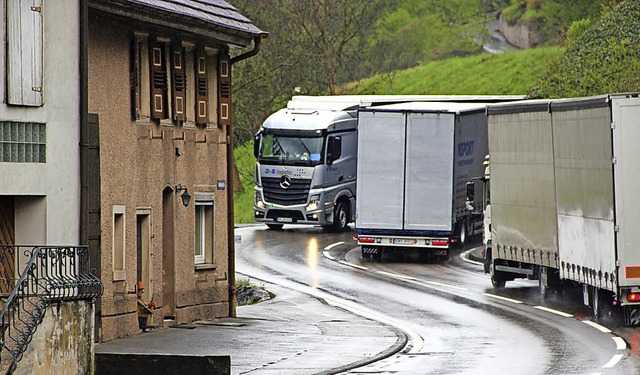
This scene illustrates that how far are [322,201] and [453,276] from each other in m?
11.5

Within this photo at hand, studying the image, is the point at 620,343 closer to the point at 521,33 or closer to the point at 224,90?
the point at 224,90

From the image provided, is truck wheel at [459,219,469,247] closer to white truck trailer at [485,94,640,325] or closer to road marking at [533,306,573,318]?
white truck trailer at [485,94,640,325]

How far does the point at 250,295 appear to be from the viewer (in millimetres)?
33031

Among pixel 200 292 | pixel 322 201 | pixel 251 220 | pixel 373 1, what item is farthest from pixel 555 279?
pixel 373 1

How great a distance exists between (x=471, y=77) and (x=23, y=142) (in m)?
64.8

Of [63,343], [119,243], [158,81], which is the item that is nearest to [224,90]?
[158,81]

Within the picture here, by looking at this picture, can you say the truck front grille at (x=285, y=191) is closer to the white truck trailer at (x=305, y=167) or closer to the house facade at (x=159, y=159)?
the white truck trailer at (x=305, y=167)

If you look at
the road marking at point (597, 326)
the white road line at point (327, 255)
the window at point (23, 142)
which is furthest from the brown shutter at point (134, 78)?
the white road line at point (327, 255)

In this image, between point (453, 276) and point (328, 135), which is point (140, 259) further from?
point (328, 135)

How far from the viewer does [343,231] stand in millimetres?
48812

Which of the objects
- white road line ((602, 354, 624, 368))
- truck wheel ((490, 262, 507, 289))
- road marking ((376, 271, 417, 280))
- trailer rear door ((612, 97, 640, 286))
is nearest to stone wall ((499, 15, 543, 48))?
road marking ((376, 271, 417, 280))

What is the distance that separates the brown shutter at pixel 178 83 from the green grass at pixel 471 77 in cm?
5014

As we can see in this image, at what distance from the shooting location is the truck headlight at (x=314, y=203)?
46.9 metres

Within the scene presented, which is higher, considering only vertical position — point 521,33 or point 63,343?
point 521,33
